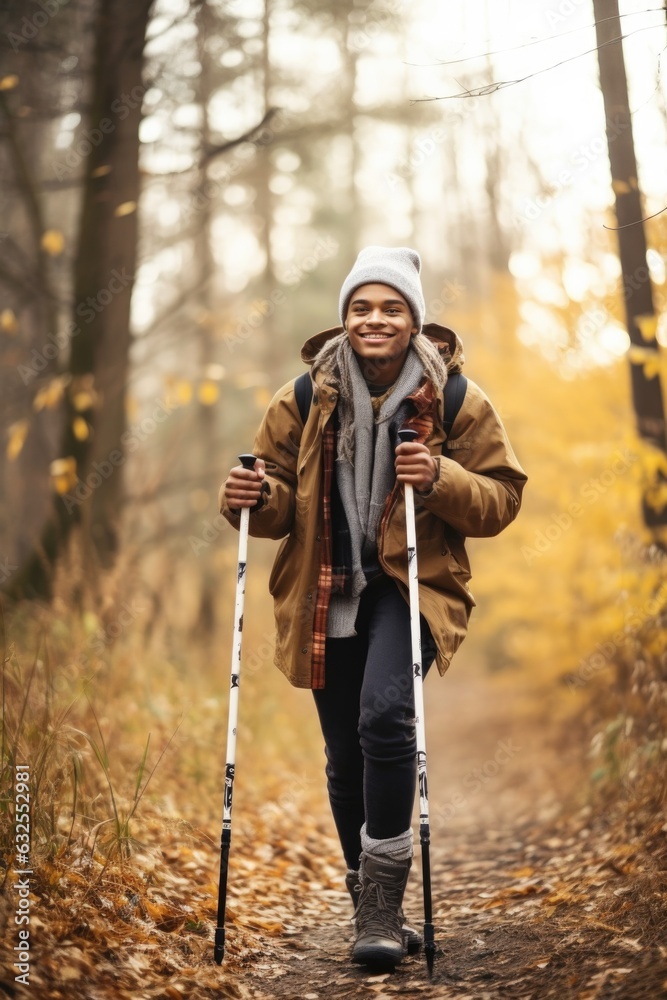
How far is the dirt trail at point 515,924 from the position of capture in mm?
2917

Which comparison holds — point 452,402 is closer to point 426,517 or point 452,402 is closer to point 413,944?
point 426,517

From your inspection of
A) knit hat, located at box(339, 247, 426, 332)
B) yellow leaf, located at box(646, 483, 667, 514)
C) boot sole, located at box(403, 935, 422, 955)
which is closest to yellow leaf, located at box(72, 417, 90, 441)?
knit hat, located at box(339, 247, 426, 332)

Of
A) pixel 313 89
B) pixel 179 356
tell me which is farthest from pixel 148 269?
pixel 179 356

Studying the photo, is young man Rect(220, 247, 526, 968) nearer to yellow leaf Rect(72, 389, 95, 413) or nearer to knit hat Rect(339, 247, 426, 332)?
knit hat Rect(339, 247, 426, 332)

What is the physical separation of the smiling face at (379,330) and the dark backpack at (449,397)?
0.75 feet

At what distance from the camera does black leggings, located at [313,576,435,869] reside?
10.6 ft

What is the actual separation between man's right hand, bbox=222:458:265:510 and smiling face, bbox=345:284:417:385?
61 cm

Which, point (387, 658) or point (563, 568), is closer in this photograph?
point (387, 658)

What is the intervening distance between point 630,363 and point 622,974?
A: 4.46m

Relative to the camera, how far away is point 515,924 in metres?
3.56

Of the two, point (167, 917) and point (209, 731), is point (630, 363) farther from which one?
point (167, 917)

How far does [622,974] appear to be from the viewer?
2768mm
